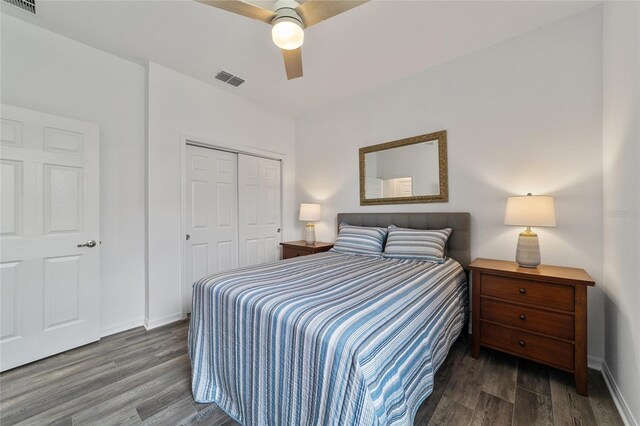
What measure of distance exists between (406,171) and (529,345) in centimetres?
191

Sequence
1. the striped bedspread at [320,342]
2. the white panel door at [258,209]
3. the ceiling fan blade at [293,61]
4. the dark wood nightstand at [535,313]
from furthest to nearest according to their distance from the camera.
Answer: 1. the white panel door at [258,209]
2. the ceiling fan blade at [293,61]
3. the dark wood nightstand at [535,313]
4. the striped bedspread at [320,342]

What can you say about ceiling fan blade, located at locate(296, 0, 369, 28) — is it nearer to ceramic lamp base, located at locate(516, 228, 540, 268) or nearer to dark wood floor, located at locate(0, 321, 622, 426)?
ceramic lamp base, located at locate(516, 228, 540, 268)

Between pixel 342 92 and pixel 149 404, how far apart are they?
3.57m

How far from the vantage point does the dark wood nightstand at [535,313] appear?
65.5 inches

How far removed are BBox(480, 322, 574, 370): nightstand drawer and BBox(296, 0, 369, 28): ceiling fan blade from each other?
247 cm

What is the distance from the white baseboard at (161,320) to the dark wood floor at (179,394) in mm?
478

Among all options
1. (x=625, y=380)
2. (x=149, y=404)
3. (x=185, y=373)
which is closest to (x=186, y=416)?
(x=149, y=404)

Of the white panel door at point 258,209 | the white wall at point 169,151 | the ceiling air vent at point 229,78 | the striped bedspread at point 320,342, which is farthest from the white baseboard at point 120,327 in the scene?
the ceiling air vent at point 229,78

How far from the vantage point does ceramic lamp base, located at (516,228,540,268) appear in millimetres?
1960

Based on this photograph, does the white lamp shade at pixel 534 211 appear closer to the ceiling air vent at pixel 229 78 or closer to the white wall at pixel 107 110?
the ceiling air vent at pixel 229 78

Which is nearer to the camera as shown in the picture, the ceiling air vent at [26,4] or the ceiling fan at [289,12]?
the ceiling fan at [289,12]

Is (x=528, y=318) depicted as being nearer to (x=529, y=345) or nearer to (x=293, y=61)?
(x=529, y=345)

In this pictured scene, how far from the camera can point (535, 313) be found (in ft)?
5.95

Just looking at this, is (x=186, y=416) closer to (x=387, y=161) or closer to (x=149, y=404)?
(x=149, y=404)
